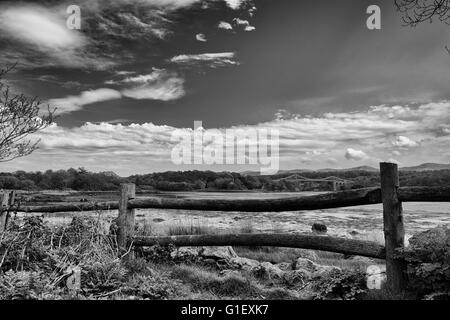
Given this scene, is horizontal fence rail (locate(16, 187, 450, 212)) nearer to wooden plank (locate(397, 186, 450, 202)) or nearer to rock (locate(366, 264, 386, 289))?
wooden plank (locate(397, 186, 450, 202))

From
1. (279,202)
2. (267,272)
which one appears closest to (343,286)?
(279,202)

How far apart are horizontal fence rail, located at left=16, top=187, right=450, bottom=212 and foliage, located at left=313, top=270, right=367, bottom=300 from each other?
2.76 ft

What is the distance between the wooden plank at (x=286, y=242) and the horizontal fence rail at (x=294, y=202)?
0.38m

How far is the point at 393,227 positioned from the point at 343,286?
882 millimetres

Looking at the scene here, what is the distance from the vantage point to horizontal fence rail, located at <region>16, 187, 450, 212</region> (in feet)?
14.0

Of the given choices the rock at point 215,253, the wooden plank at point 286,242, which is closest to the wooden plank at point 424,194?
the wooden plank at point 286,242

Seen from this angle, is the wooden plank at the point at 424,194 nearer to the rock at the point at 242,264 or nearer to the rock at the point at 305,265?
the rock at the point at 305,265

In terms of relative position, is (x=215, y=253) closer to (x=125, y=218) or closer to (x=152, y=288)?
(x=125, y=218)

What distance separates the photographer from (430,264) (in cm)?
386

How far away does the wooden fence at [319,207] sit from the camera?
14.2 feet

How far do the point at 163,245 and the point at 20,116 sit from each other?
5.23 meters

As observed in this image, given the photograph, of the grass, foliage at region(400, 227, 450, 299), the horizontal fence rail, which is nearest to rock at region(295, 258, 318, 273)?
the grass
